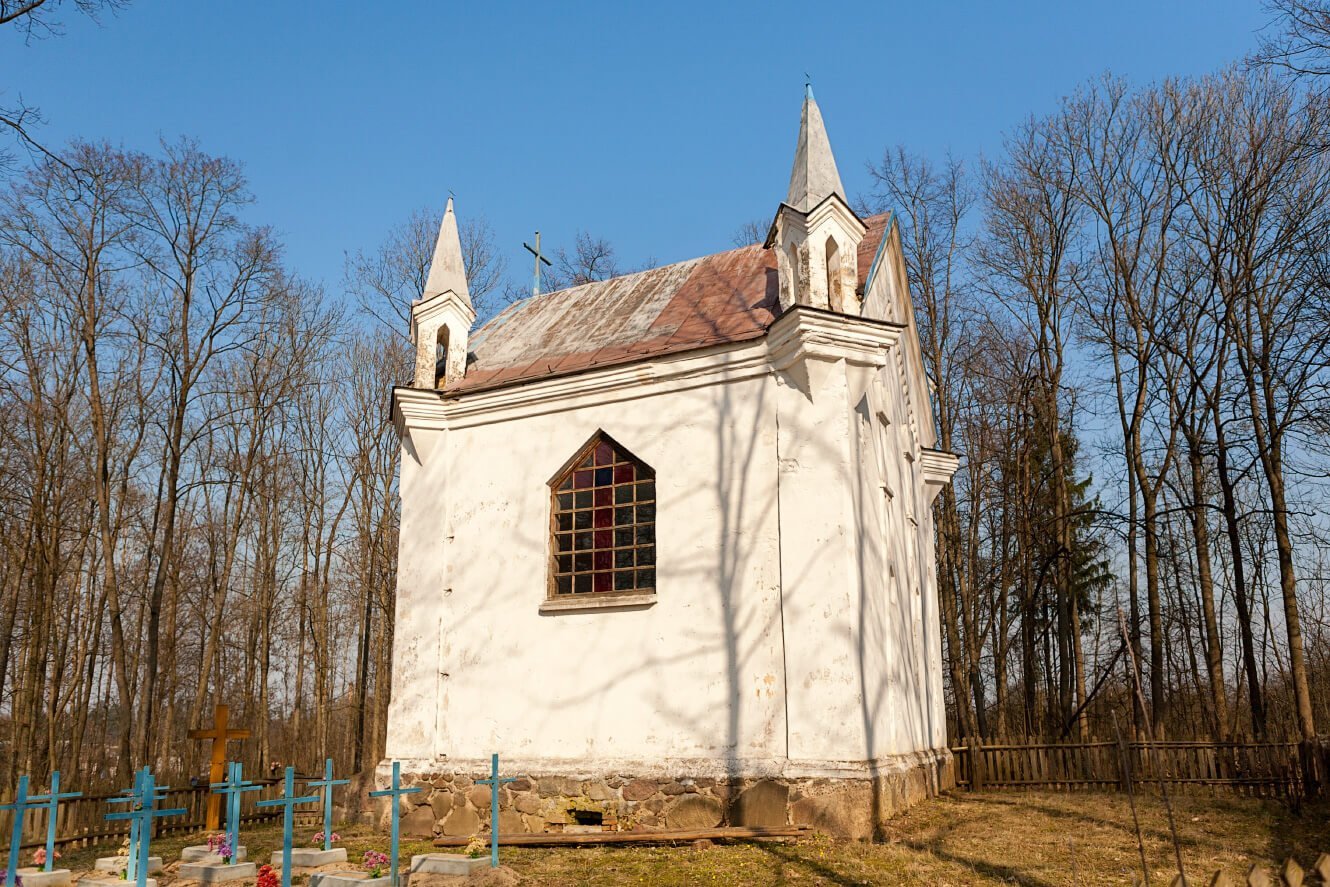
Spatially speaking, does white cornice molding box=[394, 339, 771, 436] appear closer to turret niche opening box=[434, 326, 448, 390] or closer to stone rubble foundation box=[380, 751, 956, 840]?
turret niche opening box=[434, 326, 448, 390]

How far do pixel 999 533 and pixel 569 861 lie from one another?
61.9 feet

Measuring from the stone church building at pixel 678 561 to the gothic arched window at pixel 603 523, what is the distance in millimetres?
32

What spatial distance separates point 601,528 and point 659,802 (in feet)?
11.6

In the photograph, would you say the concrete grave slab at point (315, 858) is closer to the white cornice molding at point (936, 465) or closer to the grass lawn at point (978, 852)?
the grass lawn at point (978, 852)

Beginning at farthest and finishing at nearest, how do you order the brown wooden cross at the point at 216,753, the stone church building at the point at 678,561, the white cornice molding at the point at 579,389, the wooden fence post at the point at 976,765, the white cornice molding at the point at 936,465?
the white cornice molding at the point at 936,465
the wooden fence post at the point at 976,765
the brown wooden cross at the point at 216,753
the white cornice molding at the point at 579,389
the stone church building at the point at 678,561

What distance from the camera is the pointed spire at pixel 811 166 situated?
1213cm

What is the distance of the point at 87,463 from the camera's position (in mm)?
24156

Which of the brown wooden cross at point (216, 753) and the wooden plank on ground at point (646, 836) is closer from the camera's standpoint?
the wooden plank on ground at point (646, 836)

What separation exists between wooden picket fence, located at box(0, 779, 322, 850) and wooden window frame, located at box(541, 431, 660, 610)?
188 inches

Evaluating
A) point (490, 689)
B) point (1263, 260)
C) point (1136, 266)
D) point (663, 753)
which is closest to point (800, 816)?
point (663, 753)

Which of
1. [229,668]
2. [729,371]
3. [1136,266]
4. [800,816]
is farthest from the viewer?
[229,668]

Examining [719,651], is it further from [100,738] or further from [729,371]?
[100,738]

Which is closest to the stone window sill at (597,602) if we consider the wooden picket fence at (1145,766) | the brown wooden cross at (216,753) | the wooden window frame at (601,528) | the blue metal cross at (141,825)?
the wooden window frame at (601,528)

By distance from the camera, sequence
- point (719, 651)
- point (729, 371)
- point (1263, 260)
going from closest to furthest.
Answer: point (719, 651) < point (729, 371) < point (1263, 260)
